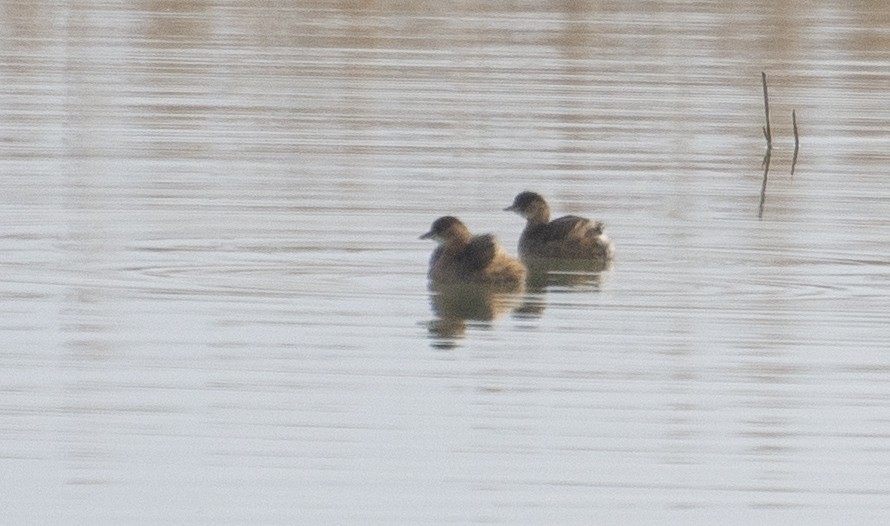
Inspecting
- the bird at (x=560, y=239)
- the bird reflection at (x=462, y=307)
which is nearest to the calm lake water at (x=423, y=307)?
the bird reflection at (x=462, y=307)

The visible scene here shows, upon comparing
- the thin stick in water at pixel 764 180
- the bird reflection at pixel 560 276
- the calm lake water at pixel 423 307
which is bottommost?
the bird reflection at pixel 560 276

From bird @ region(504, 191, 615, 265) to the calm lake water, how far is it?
183 mm

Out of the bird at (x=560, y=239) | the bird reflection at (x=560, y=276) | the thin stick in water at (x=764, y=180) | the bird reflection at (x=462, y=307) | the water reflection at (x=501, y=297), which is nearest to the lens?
the bird reflection at (x=462, y=307)

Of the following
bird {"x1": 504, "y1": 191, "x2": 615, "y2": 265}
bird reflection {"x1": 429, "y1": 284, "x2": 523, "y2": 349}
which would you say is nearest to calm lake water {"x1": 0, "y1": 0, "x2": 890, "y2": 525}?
bird reflection {"x1": 429, "y1": 284, "x2": 523, "y2": 349}

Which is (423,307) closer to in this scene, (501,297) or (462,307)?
(462,307)

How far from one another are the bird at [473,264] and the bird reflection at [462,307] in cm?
4

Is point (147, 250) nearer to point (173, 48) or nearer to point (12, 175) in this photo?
point (12, 175)

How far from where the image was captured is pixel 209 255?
42.1 feet

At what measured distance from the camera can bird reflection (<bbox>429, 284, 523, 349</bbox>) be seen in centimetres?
1087

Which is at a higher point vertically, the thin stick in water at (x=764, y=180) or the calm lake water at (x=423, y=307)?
the calm lake water at (x=423, y=307)

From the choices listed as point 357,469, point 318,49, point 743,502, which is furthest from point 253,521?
point 318,49

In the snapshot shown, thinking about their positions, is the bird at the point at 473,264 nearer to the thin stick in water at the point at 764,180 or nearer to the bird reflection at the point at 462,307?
the bird reflection at the point at 462,307

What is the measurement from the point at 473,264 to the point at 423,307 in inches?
31.6

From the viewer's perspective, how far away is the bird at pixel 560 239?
13.0 metres
